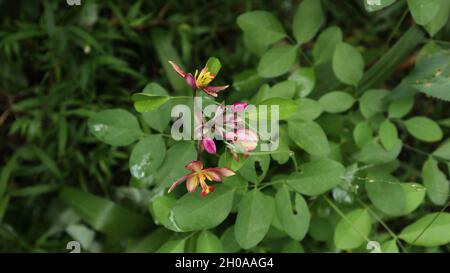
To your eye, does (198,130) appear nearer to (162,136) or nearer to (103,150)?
(162,136)

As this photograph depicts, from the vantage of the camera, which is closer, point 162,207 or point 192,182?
point 192,182

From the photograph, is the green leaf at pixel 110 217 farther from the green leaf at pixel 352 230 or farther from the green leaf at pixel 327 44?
the green leaf at pixel 327 44

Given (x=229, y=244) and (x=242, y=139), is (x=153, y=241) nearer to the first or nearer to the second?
(x=229, y=244)

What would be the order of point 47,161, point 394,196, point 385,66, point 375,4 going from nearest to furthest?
1. point 375,4
2. point 394,196
3. point 385,66
4. point 47,161

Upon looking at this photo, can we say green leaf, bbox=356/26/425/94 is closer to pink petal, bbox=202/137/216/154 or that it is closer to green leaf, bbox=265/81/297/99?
green leaf, bbox=265/81/297/99

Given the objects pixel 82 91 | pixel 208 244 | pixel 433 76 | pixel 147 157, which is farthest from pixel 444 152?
pixel 82 91

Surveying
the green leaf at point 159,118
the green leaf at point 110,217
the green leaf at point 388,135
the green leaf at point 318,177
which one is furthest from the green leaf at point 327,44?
the green leaf at point 110,217
